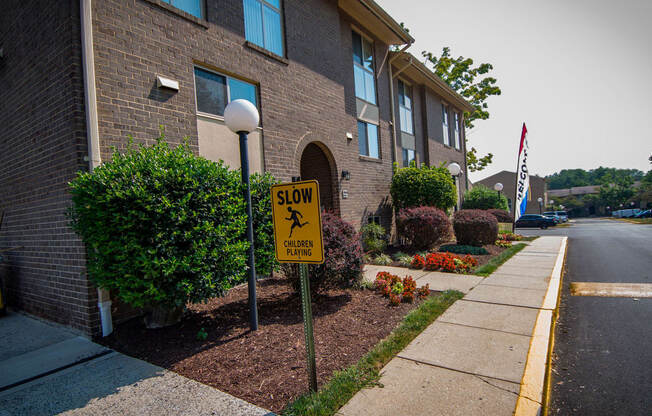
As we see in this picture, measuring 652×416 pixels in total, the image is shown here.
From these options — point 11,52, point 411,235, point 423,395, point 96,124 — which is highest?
point 11,52

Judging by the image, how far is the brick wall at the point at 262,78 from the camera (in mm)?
5004

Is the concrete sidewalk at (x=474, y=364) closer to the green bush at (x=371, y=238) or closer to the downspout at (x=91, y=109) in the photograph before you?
the downspout at (x=91, y=109)

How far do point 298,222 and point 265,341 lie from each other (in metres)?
1.97

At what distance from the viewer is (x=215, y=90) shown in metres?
6.63

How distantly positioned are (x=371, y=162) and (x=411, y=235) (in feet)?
9.73

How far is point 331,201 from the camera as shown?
979 cm

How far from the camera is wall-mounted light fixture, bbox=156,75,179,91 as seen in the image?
18.0 feet

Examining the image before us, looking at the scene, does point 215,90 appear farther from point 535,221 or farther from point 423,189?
point 535,221

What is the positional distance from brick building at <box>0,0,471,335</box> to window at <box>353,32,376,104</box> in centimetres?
121

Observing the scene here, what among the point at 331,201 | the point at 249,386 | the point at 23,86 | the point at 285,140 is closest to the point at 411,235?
the point at 331,201

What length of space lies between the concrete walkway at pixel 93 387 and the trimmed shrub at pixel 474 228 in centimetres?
1010

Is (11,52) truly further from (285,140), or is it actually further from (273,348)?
(273,348)

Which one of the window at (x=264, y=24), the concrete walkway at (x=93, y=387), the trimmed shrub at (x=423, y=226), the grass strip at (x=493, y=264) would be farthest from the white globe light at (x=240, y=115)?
the trimmed shrub at (x=423, y=226)

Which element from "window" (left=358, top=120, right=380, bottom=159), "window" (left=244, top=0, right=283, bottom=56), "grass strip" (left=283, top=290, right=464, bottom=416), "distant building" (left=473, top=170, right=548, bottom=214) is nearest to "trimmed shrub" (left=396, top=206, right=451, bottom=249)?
"window" (left=358, top=120, right=380, bottom=159)
